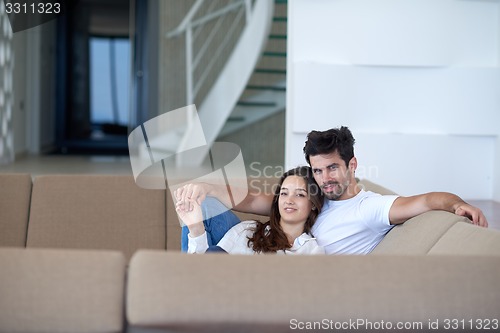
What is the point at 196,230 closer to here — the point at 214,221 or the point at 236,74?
the point at 214,221

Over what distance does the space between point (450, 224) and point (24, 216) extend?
5.86 feet

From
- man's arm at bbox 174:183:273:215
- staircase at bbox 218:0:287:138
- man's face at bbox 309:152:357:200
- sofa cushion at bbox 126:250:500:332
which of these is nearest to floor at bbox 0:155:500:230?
staircase at bbox 218:0:287:138

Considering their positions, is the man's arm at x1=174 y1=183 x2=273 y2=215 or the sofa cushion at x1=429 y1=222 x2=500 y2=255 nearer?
the sofa cushion at x1=429 y1=222 x2=500 y2=255

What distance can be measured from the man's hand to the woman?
514mm

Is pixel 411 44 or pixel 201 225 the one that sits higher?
pixel 411 44

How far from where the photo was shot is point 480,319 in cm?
156

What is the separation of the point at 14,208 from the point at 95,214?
336 millimetres

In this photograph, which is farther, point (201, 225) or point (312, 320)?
point (201, 225)

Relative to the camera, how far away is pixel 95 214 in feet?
10.1

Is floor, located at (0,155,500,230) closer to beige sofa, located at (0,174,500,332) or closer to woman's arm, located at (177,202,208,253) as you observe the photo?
woman's arm, located at (177,202,208,253)

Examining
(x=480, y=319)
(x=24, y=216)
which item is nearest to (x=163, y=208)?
(x=24, y=216)

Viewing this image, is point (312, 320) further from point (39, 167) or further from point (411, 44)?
point (39, 167)

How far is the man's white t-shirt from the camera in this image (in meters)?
2.54

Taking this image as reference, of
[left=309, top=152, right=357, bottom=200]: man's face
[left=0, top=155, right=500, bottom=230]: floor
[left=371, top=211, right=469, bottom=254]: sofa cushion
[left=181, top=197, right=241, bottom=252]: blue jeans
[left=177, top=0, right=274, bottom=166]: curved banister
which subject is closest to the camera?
[left=371, top=211, right=469, bottom=254]: sofa cushion
